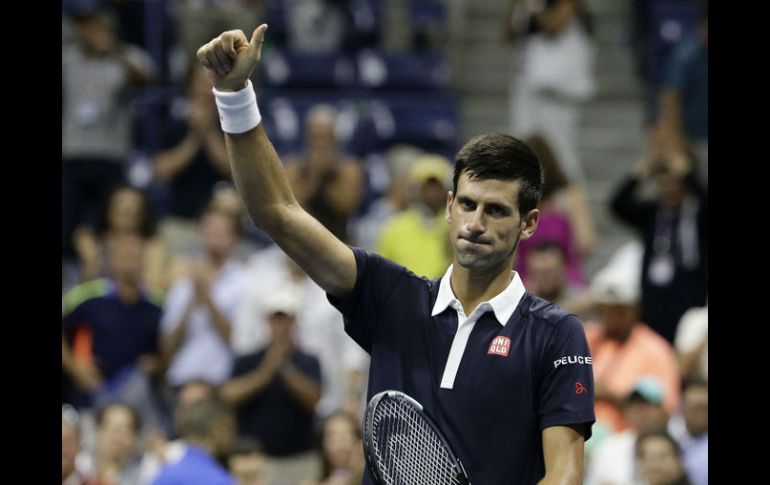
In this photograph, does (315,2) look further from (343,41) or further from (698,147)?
(698,147)

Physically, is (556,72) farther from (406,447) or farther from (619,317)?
(406,447)

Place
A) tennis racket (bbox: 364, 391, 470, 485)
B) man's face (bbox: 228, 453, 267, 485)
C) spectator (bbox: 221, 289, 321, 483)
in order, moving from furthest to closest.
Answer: spectator (bbox: 221, 289, 321, 483)
man's face (bbox: 228, 453, 267, 485)
tennis racket (bbox: 364, 391, 470, 485)

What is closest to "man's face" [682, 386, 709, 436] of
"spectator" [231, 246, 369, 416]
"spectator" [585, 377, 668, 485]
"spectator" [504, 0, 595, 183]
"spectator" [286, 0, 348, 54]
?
"spectator" [585, 377, 668, 485]

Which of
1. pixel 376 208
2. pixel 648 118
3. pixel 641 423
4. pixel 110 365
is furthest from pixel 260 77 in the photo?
pixel 641 423

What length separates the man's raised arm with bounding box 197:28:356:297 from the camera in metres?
3.97

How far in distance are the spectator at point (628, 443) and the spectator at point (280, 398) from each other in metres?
1.83

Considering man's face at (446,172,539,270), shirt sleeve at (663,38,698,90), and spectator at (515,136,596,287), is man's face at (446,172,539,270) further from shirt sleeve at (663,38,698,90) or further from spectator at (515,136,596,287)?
shirt sleeve at (663,38,698,90)

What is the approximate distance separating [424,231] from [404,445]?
6.27m

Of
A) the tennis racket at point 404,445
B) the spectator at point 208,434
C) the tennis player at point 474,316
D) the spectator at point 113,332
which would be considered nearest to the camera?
the tennis racket at point 404,445

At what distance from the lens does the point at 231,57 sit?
3959 mm

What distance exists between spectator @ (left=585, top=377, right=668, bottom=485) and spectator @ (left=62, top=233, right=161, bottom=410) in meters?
2.88

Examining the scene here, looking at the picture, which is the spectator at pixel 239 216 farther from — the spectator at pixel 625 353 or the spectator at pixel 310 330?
the spectator at pixel 625 353

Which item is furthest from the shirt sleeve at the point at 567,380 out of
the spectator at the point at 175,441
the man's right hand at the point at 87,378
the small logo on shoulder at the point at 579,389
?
the man's right hand at the point at 87,378

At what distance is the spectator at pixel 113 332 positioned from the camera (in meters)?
9.34
